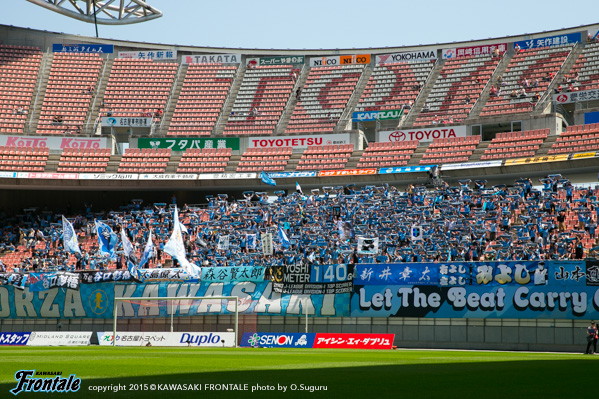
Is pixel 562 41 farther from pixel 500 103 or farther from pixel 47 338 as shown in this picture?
pixel 47 338

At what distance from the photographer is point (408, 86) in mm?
68250

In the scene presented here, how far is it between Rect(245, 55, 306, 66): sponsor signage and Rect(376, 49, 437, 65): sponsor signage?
819 centimetres

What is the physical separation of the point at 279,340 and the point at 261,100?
38169mm

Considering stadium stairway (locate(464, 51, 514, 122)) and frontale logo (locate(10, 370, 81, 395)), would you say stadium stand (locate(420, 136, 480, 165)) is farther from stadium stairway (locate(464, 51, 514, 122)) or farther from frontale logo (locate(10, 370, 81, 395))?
frontale logo (locate(10, 370, 81, 395))

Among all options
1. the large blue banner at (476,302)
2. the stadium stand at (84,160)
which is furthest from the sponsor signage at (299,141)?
the large blue banner at (476,302)

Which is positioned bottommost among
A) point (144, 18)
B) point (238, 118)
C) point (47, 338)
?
point (47, 338)

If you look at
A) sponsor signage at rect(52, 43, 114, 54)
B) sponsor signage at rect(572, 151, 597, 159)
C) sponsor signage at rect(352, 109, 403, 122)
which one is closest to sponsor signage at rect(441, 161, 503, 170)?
sponsor signage at rect(572, 151, 597, 159)

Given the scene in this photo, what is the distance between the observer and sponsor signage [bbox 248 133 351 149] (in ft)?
212

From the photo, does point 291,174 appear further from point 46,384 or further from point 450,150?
point 46,384

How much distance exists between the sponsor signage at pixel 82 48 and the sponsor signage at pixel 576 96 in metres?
44.3

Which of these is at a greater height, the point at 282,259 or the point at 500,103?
the point at 500,103

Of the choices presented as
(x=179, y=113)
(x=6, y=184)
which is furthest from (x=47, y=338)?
(x=179, y=113)

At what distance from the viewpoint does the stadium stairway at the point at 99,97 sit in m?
68.0

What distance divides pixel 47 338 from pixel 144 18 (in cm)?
4100
